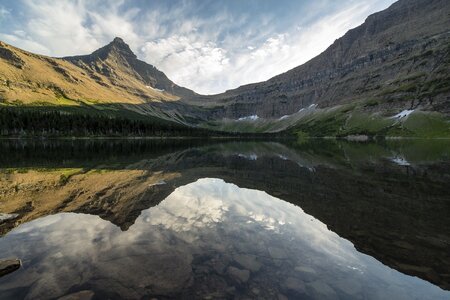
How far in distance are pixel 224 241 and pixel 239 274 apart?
164 inches

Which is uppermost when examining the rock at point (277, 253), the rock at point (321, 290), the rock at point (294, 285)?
the rock at point (294, 285)

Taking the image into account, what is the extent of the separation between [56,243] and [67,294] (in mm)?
6483

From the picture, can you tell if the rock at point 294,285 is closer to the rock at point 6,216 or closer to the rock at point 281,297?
the rock at point 281,297

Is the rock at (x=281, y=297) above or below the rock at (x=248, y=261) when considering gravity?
above

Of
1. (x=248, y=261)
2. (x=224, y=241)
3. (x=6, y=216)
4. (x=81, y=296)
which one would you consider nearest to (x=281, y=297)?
(x=248, y=261)

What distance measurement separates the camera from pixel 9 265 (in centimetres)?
1270

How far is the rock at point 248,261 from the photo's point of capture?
13.8 m

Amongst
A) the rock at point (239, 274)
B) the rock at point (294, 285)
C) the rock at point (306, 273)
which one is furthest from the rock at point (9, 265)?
the rock at point (306, 273)

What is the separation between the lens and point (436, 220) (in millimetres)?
21531

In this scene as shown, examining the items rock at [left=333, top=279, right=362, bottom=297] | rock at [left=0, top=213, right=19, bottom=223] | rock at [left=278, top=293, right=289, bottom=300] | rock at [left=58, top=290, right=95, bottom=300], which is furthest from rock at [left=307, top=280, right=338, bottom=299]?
rock at [left=0, top=213, right=19, bottom=223]

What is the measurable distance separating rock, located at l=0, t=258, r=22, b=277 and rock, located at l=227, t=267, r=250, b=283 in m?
9.67

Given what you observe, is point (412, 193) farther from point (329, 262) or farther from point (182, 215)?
point (182, 215)

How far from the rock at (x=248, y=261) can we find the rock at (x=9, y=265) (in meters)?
10.2

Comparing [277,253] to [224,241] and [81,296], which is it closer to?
[224,241]
